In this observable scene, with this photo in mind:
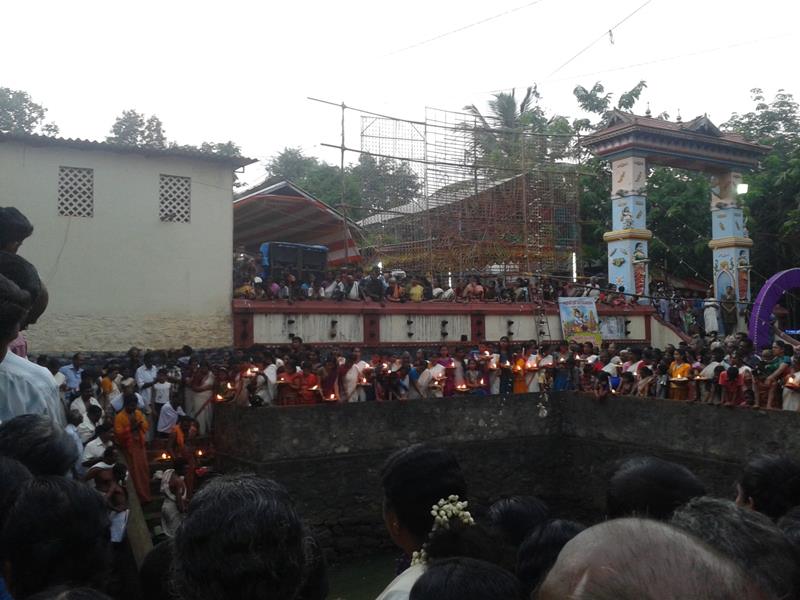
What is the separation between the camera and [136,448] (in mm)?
12828

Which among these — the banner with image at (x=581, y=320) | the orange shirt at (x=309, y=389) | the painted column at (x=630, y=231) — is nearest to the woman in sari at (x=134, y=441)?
the orange shirt at (x=309, y=389)

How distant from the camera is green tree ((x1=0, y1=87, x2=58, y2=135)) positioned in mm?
40688

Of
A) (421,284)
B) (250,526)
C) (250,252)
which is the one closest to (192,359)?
(421,284)

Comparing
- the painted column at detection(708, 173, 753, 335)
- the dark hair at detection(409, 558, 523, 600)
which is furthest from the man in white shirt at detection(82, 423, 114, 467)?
the painted column at detection(708, 173, 753, 335)

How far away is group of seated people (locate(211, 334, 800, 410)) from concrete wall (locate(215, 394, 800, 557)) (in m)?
0.56

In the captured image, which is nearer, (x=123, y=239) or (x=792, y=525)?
(x=792, y=525)

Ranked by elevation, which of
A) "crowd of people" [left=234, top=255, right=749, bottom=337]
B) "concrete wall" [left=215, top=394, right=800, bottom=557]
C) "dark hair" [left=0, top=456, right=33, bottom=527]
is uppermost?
"crowd of people" [left=234, top=255, right=749, bottom=337]

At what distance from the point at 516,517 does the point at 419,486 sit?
910mm

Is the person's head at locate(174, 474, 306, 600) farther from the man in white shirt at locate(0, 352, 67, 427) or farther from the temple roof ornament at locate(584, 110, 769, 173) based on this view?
the temple roof ornament at locate(584, 110, 769, 173)

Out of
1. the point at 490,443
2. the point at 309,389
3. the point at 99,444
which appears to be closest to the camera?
the point at 99,444

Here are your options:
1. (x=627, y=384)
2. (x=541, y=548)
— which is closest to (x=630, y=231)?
(x=627, y=384)

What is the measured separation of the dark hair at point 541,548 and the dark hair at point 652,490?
0.87 feet

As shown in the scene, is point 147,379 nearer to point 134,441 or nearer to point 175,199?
point 134,441

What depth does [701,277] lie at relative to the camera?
3127 centimetres
